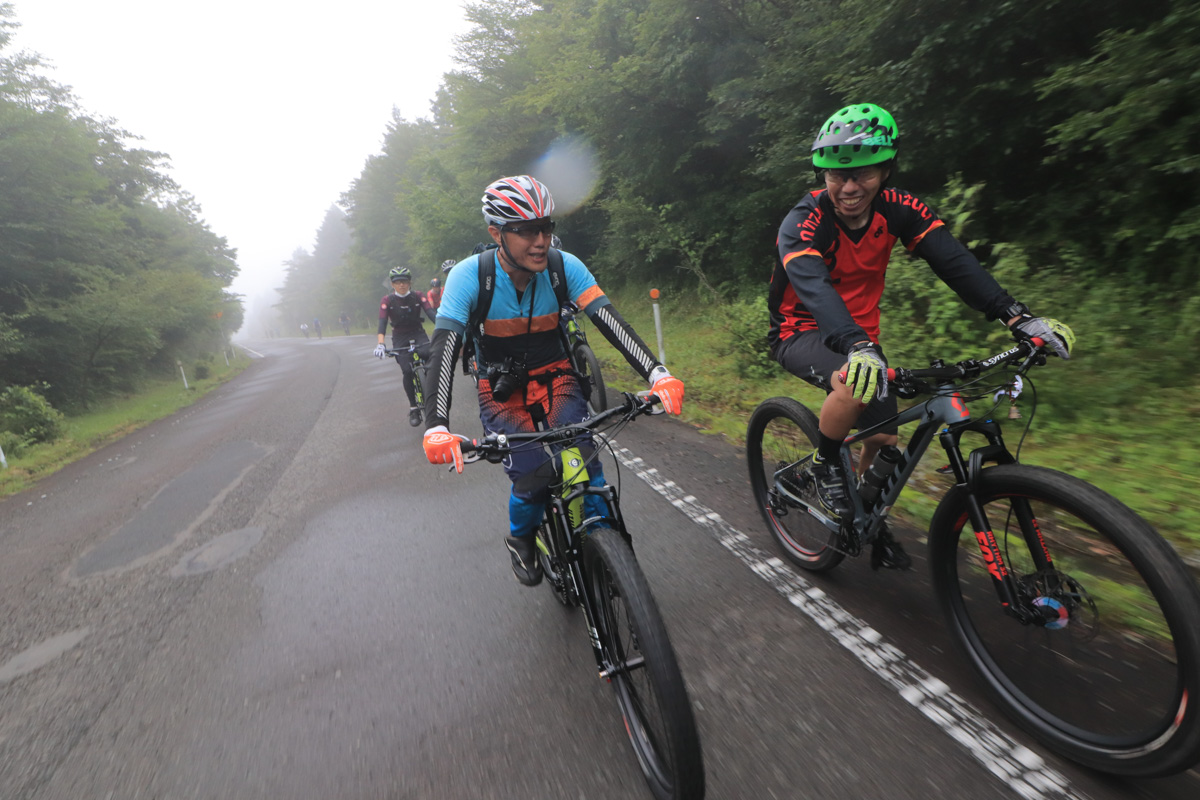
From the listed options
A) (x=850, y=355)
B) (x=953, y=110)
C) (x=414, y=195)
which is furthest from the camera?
(x=414, y=195)

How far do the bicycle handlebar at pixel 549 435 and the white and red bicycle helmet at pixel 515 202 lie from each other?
3.02 feet

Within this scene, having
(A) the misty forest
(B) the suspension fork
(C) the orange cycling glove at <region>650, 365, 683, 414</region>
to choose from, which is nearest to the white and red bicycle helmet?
(C) the orange cycling glove at <region>650, 365, 683, 414</region>

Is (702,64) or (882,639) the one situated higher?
A: (702,64)

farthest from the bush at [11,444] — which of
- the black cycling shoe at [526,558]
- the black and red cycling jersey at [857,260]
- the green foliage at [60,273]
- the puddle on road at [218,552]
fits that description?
the black and red cycling jersey at [857,260]

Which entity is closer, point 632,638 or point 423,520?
point 632,638

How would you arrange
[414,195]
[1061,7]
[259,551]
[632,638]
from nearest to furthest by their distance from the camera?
[632,638] → [259,551] → [1061,7] → [414,195]

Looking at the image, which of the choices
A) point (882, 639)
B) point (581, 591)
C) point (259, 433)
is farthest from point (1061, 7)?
point (259, 433)

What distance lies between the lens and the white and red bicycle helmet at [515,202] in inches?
101

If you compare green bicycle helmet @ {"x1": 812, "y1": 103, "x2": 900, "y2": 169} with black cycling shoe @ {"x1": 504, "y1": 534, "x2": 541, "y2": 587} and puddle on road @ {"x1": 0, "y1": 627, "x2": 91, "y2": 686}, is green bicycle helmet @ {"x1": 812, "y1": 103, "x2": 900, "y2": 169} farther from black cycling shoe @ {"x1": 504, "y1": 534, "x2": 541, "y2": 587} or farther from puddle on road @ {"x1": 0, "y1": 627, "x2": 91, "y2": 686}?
puddle on road @ {"x1": 0, "y1": 627, "x2": 91, "y2": 686}

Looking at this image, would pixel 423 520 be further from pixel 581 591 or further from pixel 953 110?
pixel 953 110

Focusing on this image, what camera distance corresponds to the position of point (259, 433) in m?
10.1

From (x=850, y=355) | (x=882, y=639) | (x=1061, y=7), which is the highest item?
(x=1061, y=7)

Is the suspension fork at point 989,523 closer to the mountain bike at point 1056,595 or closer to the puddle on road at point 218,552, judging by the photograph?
the mountain bike at point 1056,595

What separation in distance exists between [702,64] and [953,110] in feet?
20.2
